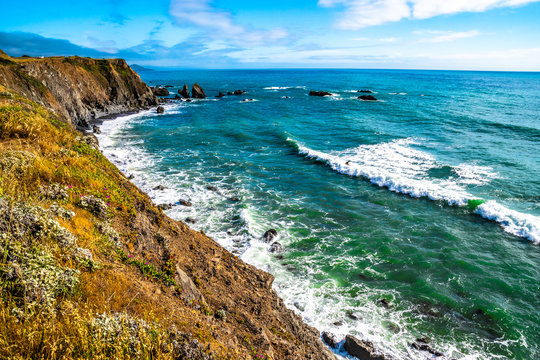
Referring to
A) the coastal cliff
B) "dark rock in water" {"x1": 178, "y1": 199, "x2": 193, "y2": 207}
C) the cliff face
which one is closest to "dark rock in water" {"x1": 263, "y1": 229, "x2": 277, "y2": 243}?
the coastal cliff

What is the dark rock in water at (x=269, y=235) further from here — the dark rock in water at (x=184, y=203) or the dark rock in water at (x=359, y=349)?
the dark rock in water at (x=359, y=349)

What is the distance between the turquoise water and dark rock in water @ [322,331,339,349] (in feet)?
1.36

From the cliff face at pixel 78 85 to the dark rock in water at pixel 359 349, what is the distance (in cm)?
3074

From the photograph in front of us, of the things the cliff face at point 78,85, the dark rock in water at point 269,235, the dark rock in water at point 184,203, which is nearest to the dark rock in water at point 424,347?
the dark rock in water at point 269,235

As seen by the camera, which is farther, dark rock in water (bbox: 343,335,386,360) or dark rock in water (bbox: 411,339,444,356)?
dark rock in water (bbox: 411,339,444,356)

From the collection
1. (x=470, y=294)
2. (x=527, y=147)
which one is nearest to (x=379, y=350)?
(x=470, y=294)

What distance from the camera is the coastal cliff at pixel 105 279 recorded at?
400 centimetres

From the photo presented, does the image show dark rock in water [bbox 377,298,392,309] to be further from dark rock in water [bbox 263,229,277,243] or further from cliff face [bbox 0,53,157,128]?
cliff face [bbox 0,53,157,128]

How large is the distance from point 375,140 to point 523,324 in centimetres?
2811

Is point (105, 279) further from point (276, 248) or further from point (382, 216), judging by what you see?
point (382, 216)

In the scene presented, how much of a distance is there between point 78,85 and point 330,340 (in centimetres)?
5494

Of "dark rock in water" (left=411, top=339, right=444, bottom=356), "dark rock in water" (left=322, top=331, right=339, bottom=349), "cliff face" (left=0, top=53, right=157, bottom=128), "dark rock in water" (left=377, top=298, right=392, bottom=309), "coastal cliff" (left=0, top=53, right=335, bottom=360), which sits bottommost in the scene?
"dark rock in water" (left=411, top=339, right=444, bottom=356)

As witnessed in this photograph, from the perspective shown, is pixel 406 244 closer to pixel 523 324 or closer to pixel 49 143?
pixel 523 324

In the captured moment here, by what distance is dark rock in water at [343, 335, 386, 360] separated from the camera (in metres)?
9.45
